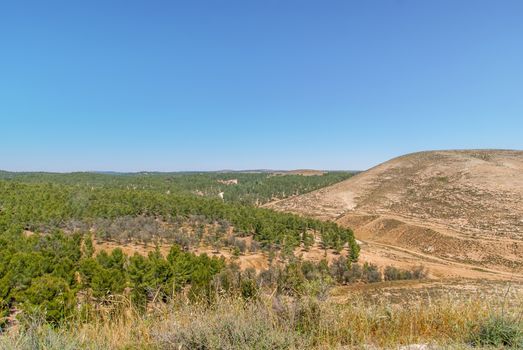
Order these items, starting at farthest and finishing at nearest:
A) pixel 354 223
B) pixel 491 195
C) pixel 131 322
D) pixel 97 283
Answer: pixel 354 223 < pixel 491 195 < pixel 97 283 < pixel 131 322

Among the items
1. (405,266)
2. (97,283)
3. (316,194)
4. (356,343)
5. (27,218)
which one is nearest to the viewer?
(356,343)

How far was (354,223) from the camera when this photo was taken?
6944 centimetres

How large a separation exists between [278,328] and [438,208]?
2963 inches

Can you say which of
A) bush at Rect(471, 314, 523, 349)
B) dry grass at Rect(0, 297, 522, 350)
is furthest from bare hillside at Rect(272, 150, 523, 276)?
bush at Rect(471, 314, 523, 349)

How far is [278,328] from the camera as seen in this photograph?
3938 millimetres

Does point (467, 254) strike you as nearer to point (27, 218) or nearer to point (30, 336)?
point (30, 336)

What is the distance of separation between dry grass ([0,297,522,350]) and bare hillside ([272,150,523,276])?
130 feet

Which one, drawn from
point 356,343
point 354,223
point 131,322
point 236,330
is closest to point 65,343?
point 131,322

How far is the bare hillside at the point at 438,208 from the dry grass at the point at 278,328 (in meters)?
39.5

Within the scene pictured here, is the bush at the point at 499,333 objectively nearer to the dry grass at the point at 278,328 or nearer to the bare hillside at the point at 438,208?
the dry grass at the point at 278,328

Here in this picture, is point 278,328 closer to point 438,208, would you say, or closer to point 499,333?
point 499,333

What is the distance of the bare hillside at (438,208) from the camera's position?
45.7 m

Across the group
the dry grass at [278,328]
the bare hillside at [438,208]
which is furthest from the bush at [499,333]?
the bare hillside at [438,208]

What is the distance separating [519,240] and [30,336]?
197 ft
